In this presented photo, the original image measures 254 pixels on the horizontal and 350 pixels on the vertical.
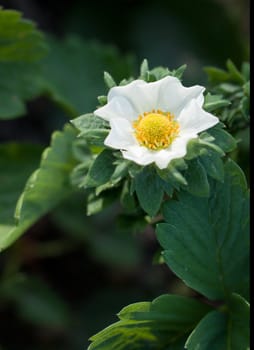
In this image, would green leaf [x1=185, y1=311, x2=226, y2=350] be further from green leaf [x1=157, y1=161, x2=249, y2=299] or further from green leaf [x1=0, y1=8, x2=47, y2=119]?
green leaf [x1=0, y1=8, x2=47, y2=119]

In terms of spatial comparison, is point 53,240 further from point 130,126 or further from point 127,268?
point 130,126

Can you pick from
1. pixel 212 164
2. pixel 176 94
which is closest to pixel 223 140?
pixel 212 164

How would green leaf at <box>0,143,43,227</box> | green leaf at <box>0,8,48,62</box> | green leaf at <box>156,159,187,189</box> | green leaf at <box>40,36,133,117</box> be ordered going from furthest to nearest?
A: green leaf at <box>40,36,133,117</box> → green leaf at <box>0,143,43,227</box> → green leaf at <box>0,8,48,62</box> → green leaf at <box>156,159,187,189</box>

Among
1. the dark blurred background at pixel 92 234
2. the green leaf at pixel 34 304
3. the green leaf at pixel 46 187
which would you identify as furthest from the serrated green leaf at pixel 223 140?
the green leaf at pixel 34 304

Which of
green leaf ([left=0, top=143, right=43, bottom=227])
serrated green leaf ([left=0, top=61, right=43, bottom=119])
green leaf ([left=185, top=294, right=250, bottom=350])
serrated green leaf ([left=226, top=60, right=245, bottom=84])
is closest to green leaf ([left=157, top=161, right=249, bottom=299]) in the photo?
green leaf ([left=185, top=294, right=250, bottom=350])

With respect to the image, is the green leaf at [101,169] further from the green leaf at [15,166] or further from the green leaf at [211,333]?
the green leaf at [15,166]
